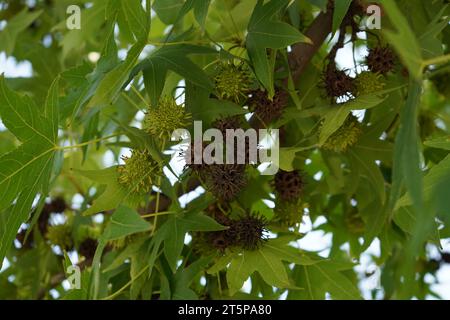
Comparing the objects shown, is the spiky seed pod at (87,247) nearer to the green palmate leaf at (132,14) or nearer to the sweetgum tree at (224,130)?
the sweetgum tree at (224,130)

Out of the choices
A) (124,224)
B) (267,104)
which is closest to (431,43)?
(267,104)

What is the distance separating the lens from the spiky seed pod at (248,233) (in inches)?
38.2

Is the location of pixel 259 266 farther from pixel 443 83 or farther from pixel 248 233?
pixel 443 83

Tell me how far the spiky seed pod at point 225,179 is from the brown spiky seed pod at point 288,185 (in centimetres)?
16

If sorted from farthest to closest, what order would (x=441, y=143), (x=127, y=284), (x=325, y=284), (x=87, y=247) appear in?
(x=87, y=247) → (x=325, y=284) → (x=127, y=284) → (x=441, y=143)

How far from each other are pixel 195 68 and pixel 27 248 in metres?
0.61

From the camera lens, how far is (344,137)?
1.01 metres

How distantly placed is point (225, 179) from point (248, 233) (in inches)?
3.7

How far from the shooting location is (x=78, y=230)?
52.9 inches

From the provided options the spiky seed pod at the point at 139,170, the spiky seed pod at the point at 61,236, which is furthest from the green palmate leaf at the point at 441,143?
the spiky seed pod at the point at 61,236

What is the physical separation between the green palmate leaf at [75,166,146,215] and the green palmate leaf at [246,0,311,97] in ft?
0.75

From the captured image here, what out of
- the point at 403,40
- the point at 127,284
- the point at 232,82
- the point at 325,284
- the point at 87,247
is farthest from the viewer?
the point at 87,247

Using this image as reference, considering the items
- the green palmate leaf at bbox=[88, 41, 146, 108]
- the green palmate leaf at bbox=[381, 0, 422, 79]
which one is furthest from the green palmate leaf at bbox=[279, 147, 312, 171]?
the green palmate leaf at bbox=[381, 0, 422, 79]

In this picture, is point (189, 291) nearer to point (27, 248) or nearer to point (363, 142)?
point (363, 142)
